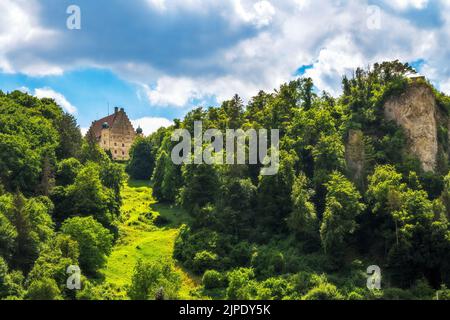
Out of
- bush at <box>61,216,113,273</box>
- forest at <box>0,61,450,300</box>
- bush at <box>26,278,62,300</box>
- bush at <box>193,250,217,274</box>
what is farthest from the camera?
bush at <box>193,250,217,274</box>

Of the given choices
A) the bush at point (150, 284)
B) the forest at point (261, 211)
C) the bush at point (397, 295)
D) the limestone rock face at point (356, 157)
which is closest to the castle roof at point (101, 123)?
the forest at point (261, 211)

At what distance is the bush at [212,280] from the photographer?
5866cm

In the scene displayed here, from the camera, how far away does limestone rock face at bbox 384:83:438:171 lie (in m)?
75.5

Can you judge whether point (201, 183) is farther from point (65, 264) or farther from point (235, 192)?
point (65, 264)

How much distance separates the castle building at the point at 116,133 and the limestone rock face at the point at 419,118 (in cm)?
6757

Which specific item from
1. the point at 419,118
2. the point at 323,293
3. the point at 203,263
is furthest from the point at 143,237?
the point at 419,118

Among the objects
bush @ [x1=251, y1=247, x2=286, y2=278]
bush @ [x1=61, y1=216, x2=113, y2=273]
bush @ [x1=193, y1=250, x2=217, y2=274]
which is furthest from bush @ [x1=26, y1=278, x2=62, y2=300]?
bush @ [x1=251, y1=247, x2=286, y2=278]

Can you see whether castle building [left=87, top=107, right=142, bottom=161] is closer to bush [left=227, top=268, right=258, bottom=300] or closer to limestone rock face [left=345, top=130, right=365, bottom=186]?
limestone rock face [left=345, top=130, right=365, bottom=186]

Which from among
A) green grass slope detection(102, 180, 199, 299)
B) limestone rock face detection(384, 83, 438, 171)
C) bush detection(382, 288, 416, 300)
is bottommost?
bush detection(382, 288, 416, 300)

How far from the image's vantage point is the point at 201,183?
241 feet

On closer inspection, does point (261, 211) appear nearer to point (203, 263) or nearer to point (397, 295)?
point (203, 263)

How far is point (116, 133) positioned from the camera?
435 feet

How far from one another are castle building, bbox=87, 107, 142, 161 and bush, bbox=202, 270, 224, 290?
242ft
